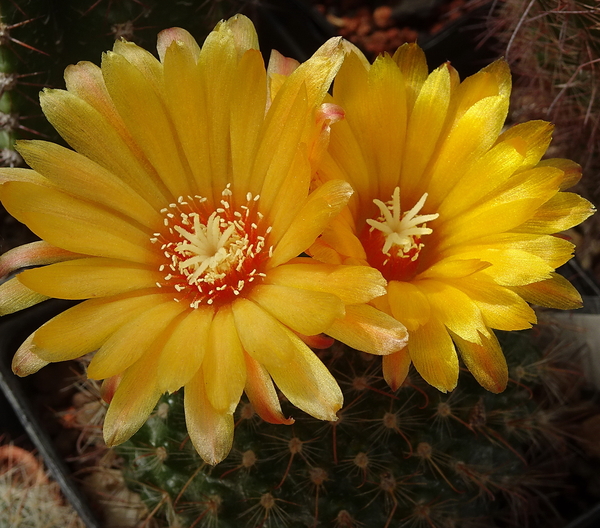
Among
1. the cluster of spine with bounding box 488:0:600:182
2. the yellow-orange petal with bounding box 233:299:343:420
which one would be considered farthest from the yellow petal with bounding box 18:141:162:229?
the cluster of spine with bounding box 488:0:600:182

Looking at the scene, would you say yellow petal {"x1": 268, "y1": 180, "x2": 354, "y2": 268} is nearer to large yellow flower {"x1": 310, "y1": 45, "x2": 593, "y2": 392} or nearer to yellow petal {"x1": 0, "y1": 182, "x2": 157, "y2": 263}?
large yellow flower {"x1": 310, "y1": 45, "x2": 593, "y2": 392}

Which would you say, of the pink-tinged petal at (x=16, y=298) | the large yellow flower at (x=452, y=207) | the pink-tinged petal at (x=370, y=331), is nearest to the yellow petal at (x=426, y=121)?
the large yellow flower at (x=452, y=207)

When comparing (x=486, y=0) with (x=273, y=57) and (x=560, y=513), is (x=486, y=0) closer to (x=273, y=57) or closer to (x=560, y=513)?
(x=273, y=57)

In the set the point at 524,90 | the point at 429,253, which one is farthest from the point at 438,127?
the point at 524,90

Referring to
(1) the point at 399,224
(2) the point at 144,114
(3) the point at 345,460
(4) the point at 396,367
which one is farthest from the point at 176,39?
(3) the point at 345,460

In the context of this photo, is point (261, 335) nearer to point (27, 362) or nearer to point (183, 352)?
point (183, 352)

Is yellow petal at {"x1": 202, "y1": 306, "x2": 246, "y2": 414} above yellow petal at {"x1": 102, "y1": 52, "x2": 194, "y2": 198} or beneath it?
beneath
